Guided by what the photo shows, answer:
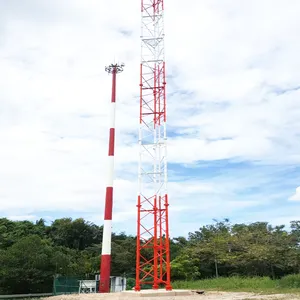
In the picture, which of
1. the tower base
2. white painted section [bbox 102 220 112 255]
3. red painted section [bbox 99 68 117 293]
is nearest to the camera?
the tower base

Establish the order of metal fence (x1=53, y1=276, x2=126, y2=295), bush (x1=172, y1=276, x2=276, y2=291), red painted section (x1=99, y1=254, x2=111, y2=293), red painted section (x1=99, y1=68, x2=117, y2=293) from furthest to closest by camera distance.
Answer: red painted section (x1=99, y1=68, x2=117, y2=293) → red painted section (x1=99, y1=254, x2=111, y2=293) → metal fence (x1=53, y1=276, x2=126, y2=295) → bush (x1=172, y1=276, x2=276, y2=291)

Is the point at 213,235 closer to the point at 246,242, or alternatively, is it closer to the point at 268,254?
the point at 246,242

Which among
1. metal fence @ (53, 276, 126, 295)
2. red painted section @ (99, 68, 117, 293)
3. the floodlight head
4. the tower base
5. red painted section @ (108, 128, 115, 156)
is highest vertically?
the floodlight head

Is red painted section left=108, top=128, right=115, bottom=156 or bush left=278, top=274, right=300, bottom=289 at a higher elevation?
red painted section left=108, top=128, right=115, bottom=156

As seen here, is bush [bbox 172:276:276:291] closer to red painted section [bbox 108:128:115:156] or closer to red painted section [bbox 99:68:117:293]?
red painted section [bbox 99:68:117:293]

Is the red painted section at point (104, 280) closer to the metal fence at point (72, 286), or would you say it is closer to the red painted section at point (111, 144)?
the metal fence at point (72, 286)

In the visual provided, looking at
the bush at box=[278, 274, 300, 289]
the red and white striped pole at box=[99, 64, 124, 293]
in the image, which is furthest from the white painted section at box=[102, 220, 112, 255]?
the bush at box=[278, 274, 300, 289]

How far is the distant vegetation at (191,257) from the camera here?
2962cm

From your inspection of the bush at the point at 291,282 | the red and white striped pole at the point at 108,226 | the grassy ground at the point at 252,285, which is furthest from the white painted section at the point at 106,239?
the bush at the point at 291,282

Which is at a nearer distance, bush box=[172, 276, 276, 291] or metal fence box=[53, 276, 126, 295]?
bush box=[172, 276, 276, 291]

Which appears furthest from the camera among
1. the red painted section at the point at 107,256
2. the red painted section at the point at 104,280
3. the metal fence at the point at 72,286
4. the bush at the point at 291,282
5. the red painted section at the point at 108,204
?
the red painted section at the point at 108,204

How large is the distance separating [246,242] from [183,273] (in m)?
7.56

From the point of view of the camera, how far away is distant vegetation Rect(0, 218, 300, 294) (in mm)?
29625

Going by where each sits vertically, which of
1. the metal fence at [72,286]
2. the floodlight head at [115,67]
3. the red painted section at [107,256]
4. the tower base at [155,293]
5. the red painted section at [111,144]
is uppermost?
the floodlight head at [115,67]
